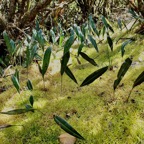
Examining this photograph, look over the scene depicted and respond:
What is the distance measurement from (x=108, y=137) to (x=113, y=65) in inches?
45.3

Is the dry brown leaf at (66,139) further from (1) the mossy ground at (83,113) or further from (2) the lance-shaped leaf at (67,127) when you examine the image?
(2) the lance-shaped leaf at (67,127)

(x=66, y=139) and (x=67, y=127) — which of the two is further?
(x=66, y=139)

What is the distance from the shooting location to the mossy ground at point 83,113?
4.55 feet

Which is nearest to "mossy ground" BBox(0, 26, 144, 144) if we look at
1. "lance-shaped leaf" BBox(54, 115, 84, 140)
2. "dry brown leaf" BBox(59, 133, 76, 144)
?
"dry brown leaf" BBox(59, 133, 76, 144)

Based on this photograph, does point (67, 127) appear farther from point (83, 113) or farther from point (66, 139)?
point (83, 113)

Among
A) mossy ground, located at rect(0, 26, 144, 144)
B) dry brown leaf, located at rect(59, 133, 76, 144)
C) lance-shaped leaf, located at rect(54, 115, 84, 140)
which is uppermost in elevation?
lance-shaped leaf, located at rect(54, 115, 84, 140)

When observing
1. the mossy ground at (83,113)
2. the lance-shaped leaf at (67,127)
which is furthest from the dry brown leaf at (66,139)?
the lance-shaped leaf at (67,127)

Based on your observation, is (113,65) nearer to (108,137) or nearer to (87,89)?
(87,89)

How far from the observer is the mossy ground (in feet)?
4.55

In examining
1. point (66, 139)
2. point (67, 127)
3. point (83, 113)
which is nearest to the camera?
point (67, 127)

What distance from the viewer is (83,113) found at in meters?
1.57

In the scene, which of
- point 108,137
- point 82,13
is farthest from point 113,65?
point 82,13

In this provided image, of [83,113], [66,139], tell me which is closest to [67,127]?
[66,139]

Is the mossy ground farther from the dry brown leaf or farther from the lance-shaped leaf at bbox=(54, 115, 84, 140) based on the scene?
the lance-shaped leaf at bbox=(54, 115, 84, 140)
